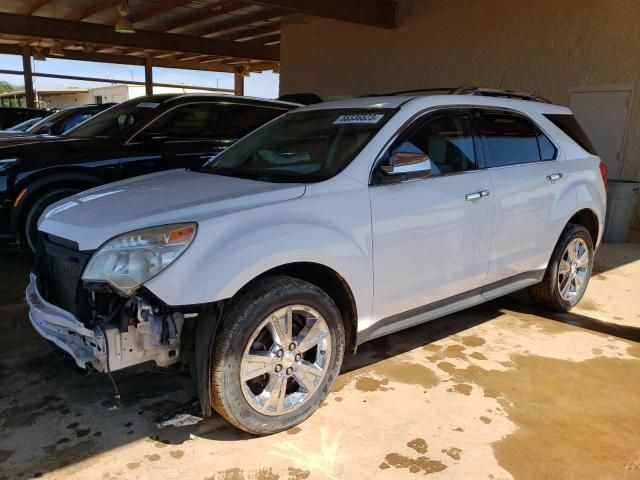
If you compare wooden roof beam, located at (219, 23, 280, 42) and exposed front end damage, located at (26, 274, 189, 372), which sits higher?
wooden roof beam, located at (219, 23, 280, 42)

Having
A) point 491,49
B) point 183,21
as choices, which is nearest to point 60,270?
point 491,49

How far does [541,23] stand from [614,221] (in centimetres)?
406

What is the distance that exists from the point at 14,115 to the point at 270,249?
1569cm

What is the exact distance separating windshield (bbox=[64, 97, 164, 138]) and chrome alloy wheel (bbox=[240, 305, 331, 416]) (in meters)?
4.14

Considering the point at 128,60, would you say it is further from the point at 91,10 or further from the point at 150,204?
the point at 150,204

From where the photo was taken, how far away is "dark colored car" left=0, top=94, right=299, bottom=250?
5344 millimetres

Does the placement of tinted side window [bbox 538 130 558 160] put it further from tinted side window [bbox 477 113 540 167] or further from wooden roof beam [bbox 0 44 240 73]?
wooden roof beam [bbox 0 44 240 73]

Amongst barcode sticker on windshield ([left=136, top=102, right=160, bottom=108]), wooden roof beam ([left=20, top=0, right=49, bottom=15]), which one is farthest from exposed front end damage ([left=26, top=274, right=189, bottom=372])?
wooden roof beam ([left=20, top=0, right=49, bottom=15])

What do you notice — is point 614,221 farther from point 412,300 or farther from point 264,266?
point 264,266

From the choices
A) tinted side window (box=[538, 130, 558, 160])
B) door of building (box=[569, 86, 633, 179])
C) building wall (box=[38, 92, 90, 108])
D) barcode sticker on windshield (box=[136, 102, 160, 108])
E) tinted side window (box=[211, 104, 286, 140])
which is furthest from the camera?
building wall (box=[38, 92, 90, 108])

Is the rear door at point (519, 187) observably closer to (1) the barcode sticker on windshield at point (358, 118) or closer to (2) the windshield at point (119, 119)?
(1) the barcode sticker on windshield at point (358, 118)

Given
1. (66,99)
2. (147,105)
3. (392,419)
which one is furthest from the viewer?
(66,99)

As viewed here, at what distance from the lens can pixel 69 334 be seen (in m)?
2.73

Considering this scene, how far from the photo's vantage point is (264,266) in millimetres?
2660
